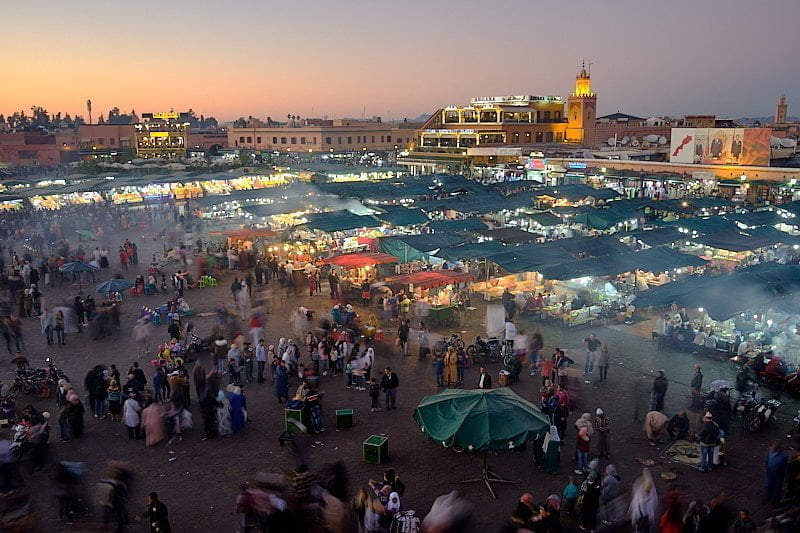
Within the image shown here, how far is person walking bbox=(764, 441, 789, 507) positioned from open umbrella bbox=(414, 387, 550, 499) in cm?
258

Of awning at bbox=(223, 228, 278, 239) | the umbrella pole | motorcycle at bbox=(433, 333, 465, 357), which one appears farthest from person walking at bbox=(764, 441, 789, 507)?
awning at bbox=(223, 228, 278, 239)

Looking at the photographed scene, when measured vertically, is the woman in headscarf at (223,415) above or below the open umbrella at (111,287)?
below

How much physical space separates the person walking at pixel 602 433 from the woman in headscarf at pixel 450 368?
3.00 m

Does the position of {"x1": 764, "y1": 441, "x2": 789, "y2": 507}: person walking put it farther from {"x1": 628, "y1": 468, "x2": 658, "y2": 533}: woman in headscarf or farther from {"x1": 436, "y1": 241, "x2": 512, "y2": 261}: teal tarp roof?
{"x1": 436, "y1": 241, "x2": 512, "y2": 261}: teal tarp roof

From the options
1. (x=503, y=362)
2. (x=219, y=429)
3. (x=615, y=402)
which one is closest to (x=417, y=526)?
(x=219, y=429)

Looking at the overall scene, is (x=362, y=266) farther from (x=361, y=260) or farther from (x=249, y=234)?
(x=249, y=234)

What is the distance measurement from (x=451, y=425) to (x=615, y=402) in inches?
159

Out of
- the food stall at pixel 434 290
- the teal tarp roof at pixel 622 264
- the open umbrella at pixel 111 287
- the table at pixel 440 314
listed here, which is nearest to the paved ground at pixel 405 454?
the table at pixel 440 314

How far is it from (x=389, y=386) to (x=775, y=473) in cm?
532

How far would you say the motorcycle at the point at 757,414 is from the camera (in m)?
9.25

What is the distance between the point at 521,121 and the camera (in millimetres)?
65500

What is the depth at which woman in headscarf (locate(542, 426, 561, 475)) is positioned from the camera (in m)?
8.11

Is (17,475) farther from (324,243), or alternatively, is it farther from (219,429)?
(324,243)

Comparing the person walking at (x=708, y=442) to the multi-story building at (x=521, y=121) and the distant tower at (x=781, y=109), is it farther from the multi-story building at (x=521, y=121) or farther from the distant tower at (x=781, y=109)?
the distant tower at (x=781, y=109)
